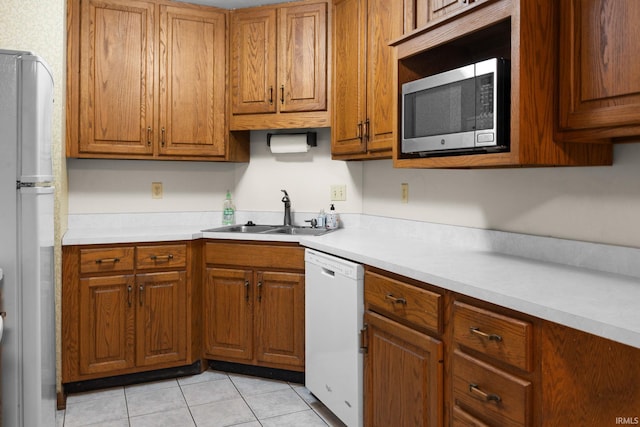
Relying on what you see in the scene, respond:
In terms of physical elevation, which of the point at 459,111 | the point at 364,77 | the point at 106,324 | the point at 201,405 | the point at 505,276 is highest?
the point at 364,77

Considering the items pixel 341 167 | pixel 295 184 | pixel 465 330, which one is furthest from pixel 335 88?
pixel 465 330

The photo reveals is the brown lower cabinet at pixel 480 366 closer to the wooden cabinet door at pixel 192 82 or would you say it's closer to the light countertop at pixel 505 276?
the light countertop at pixel 505 276

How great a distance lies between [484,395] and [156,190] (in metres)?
2.62

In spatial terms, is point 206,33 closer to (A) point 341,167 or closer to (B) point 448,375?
(A) point 341,167

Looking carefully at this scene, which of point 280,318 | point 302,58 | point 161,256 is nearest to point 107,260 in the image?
point 161,256

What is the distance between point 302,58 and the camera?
306 cm

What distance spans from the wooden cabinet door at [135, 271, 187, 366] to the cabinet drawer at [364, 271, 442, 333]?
1.31 meters

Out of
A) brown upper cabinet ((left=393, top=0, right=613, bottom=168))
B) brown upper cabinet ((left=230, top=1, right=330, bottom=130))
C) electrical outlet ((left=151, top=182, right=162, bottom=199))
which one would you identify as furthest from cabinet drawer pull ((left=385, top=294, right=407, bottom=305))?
electrical outlet ((left=151, top=182, right=162, bottom=199))

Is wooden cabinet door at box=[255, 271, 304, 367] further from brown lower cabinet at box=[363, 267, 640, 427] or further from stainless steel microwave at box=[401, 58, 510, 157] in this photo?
stainless steel microwave at box=[401, 58, 510, 157]

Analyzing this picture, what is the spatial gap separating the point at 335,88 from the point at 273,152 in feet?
2.27

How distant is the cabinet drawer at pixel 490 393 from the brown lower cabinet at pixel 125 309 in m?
1.82

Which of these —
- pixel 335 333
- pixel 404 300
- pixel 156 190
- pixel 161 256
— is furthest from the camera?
pixel 156 190

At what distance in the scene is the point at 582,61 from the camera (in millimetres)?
1518

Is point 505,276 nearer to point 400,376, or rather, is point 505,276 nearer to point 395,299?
point 395,299
